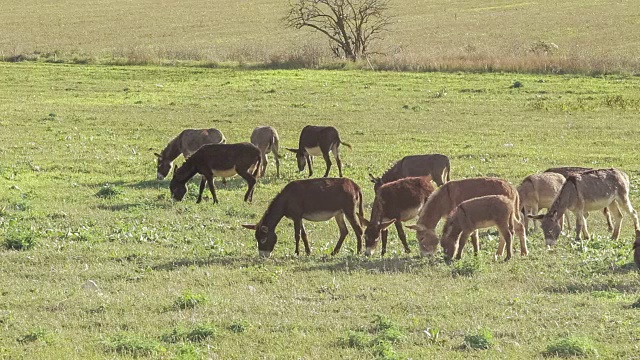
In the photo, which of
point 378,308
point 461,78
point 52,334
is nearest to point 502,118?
point 461,78

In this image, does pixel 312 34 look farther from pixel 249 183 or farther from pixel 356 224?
pixel 356 224

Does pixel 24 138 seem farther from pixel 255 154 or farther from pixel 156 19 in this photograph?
pixel 156 19

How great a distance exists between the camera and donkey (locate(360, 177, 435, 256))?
14664 mm

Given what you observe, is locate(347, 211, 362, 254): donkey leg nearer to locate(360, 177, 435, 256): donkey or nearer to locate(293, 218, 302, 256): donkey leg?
locate(360, 177, 435, 256): donkey

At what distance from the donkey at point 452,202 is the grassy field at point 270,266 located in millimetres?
365

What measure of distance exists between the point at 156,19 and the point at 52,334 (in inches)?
3015

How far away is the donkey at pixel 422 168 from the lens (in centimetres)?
1930

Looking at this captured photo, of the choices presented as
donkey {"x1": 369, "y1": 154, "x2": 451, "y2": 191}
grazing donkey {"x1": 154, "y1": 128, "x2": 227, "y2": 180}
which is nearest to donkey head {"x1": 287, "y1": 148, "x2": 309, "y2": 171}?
grazing donkey {"x1": 154, "y1": 128, "x2": 227, "y2": 180}

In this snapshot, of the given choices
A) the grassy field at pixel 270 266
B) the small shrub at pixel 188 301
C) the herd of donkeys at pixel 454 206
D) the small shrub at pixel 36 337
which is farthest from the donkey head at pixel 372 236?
the small shrub at pixel 36 337

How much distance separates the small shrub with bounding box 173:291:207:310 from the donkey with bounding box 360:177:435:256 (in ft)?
12.8

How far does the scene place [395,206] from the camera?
15266mm

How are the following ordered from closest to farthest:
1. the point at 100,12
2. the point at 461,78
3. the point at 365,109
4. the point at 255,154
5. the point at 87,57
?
the point at 255,154
the point at 365,109
the point at 461,78
the point at 87,57
the point at 100,12

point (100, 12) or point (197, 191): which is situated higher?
point (100, 12)

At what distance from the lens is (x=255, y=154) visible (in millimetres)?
20031
